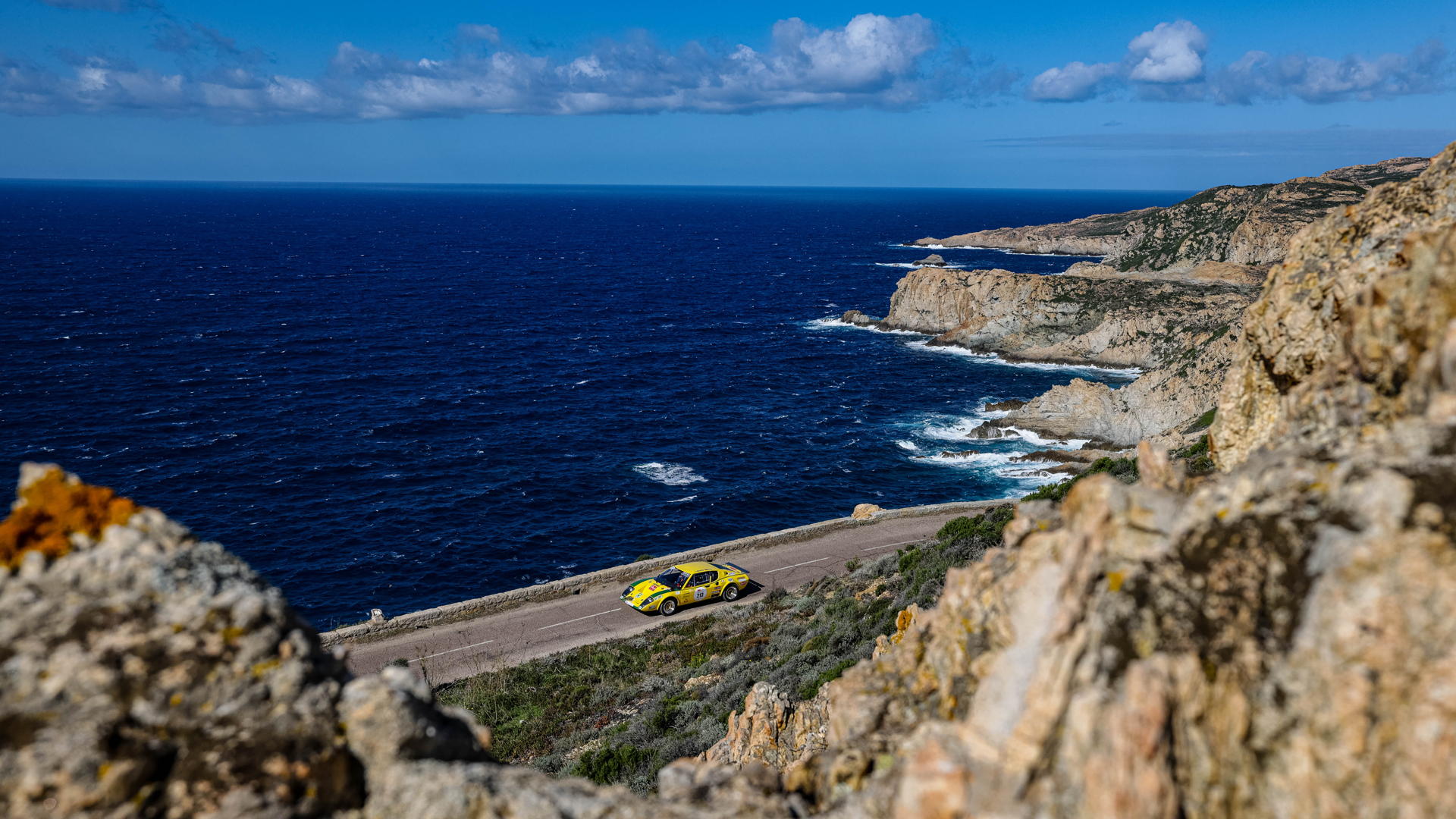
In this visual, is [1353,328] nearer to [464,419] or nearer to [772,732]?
[772,732]

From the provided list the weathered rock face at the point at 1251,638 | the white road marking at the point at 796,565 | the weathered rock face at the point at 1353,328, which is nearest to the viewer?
the weathered rock face at the point at 1251,638

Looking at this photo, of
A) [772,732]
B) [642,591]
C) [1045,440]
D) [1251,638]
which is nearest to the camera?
[1251,638]

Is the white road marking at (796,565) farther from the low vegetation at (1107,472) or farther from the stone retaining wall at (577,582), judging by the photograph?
the low vegetation at (1107,472)

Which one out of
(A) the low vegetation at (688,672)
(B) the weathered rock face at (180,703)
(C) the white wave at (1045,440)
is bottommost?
(C) the white wave at (1045,440)

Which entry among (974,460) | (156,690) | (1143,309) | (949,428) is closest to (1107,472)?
(156,690)

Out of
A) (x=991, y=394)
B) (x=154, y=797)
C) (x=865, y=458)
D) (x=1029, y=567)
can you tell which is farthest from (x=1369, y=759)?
(x=991, y=394)

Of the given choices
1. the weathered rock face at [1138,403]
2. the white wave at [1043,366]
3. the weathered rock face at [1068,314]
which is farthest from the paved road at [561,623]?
the weathered rock face at [1068,314]
